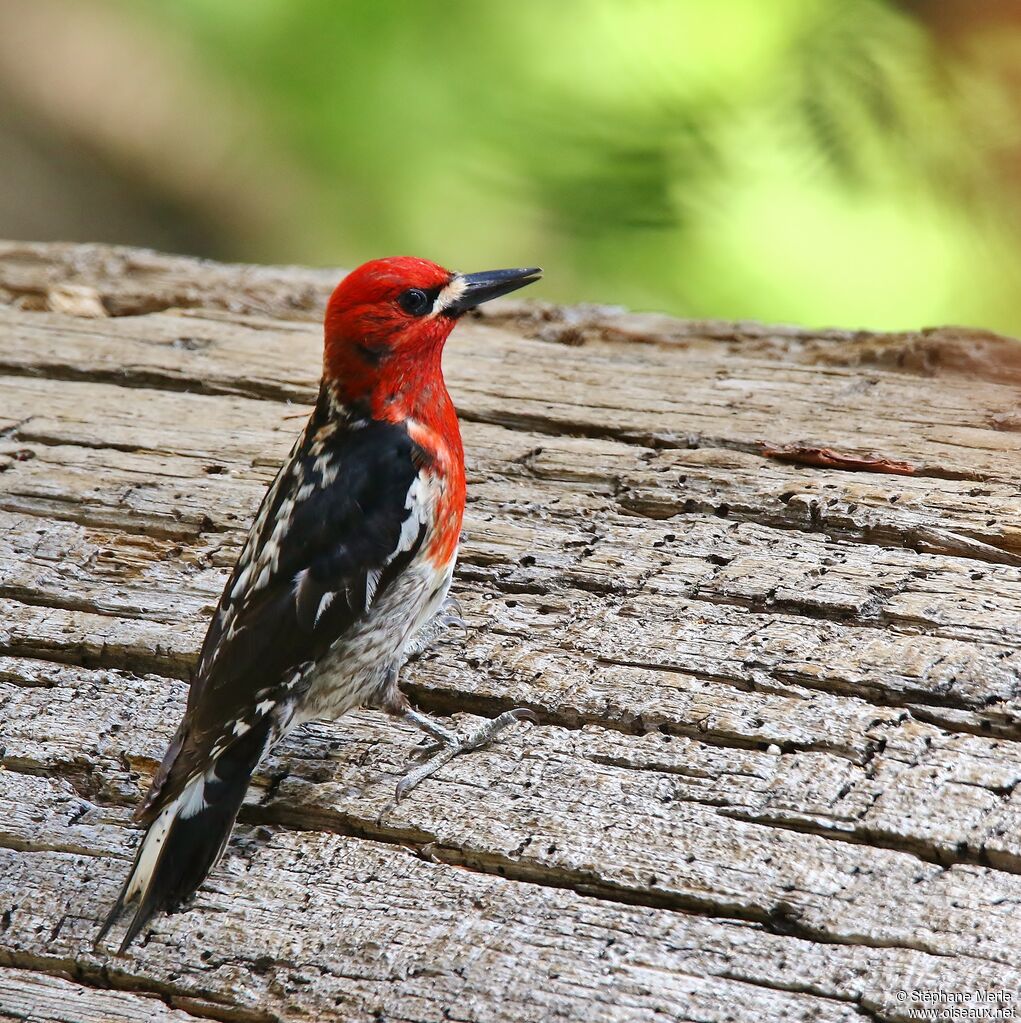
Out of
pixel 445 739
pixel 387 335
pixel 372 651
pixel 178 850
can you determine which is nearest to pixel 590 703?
pixel 445 739

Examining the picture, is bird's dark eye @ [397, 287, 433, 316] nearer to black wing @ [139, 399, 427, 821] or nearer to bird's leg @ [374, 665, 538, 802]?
black wing @ [139, 399, 427, 821]

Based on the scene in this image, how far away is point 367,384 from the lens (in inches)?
103

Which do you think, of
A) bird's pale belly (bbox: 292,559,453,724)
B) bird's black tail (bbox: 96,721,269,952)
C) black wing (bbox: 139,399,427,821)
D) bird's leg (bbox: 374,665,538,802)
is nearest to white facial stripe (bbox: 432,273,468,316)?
black wing (bbox: 139,399,427,821)

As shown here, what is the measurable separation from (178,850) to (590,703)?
30.2 inches

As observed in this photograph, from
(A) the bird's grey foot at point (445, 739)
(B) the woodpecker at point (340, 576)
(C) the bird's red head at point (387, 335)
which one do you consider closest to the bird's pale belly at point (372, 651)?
(B) the woodpecker at point (340, 576)

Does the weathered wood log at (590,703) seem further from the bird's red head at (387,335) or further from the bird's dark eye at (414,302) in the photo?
the bird's dark eye at (414,302)

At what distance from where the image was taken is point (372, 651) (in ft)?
7.36

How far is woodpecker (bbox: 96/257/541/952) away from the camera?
197 centimetres

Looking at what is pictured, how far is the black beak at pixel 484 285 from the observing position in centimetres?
267

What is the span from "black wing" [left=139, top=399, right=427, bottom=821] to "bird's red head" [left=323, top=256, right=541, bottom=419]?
113 mm

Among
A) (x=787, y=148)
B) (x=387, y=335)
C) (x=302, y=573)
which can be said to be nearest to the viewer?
(x=787, y=148)

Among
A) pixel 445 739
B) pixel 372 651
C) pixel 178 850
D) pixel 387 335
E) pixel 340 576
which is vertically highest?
pixel 387 335

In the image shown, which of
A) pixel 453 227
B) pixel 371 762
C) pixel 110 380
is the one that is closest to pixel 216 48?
pixel 453 227

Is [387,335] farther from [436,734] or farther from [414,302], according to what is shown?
[436,734]
